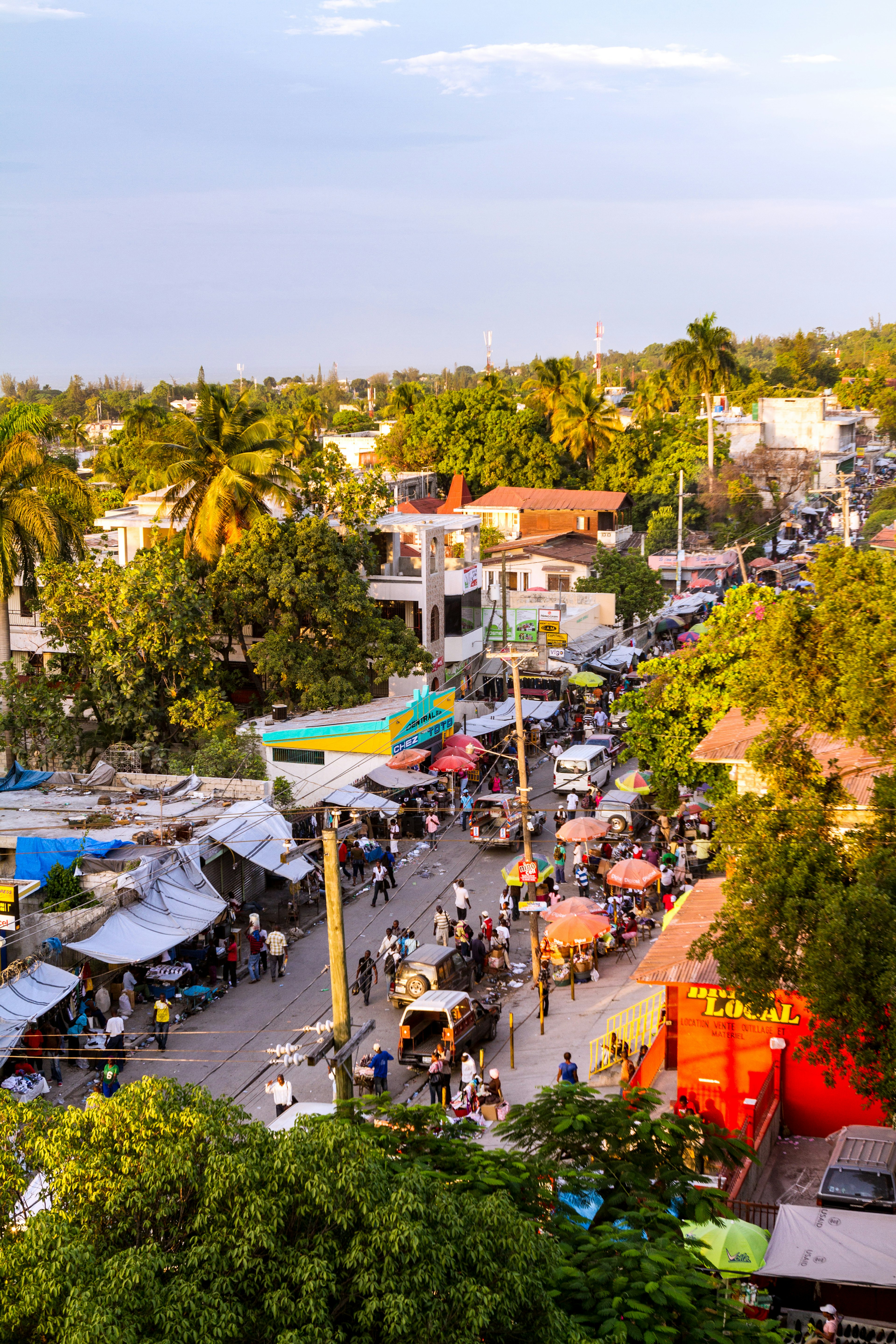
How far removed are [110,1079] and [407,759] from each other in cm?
1588

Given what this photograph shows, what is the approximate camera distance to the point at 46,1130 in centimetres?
795

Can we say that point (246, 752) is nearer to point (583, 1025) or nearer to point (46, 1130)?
point (583, 1025)

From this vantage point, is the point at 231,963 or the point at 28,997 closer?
the point at 28,997

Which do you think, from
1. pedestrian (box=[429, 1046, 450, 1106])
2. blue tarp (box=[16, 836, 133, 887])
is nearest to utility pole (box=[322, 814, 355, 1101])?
pedestrian (box=[429, 1046, 450, 1106])

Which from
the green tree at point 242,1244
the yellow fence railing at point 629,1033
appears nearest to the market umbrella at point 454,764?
the yellow fence railing at point 629,1033

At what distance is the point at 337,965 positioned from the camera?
46.4 feet

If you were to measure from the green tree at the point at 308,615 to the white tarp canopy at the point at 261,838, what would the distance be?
30.6ft

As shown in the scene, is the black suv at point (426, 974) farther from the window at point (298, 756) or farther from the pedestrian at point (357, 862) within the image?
the window at point (298, 756)

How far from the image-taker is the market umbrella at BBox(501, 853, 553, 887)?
24.2 meters

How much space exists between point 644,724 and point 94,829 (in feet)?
39.3

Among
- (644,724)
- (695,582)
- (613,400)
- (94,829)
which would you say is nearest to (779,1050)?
(644,724)

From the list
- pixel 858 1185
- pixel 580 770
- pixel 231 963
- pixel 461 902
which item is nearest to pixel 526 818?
pixel 461 902

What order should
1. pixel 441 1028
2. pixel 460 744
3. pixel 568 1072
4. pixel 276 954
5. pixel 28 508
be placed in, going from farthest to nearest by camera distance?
1. pixel 460 744
2. pixel 28 508
3. pixel 276 954
4. pixel 441 1028
5. pixel 568 1072

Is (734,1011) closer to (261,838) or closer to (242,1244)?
(242,1244)
